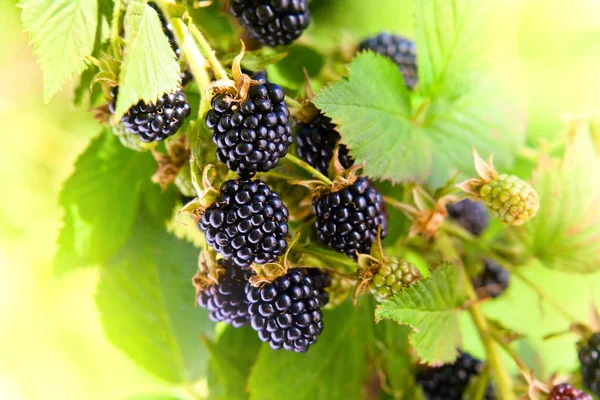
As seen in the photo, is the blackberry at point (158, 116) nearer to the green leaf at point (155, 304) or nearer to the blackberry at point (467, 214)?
the green leaf at point (155, 304)

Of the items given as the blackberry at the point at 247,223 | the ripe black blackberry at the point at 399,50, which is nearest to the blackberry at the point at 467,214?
the ripe black blackberry at the point at 399,50

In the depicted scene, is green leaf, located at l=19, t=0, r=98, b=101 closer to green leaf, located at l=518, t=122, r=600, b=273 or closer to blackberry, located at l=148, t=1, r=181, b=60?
blackberry, located at l=148, t=1, r=181, b=60

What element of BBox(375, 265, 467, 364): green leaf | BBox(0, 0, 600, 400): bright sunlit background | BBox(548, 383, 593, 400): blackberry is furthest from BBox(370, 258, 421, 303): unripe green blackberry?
BBox(0, 0, 600, 400): bright sunlit background

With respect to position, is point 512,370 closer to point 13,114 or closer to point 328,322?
point 328,322

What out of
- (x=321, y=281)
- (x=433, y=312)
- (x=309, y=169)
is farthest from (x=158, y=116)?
(x=433, y=312)

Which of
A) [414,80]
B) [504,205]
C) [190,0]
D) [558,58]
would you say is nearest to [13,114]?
[190,0]

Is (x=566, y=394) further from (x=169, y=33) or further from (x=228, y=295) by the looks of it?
(x=169, y=33)
